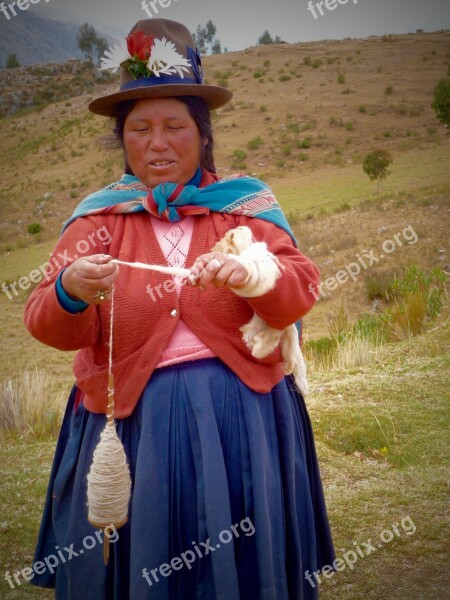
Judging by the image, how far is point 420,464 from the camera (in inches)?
123

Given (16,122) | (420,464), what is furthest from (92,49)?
(420,464)

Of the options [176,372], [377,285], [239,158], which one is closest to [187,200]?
[176,372]

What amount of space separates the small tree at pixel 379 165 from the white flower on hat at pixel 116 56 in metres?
14.0

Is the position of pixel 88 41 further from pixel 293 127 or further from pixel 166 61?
pixel 166 61

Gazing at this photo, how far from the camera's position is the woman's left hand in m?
1.33

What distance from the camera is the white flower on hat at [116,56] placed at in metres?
1.71

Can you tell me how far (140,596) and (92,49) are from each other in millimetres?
43815

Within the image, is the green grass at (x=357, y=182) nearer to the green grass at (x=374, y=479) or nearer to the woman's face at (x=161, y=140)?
the green grass at (x=374, y=479)

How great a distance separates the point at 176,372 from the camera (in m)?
1.61

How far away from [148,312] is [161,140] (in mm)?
510

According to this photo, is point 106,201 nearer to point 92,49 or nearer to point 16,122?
point 16,122

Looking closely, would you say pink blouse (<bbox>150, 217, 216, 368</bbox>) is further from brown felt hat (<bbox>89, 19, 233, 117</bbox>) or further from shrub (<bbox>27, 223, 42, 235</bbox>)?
shrub (<bbox>27, 223, 42, 235</bbox>)

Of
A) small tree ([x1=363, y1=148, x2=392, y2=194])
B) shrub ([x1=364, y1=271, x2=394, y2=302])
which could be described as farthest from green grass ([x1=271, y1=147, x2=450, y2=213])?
shrub ([x1=364, y1=271, x2=394, y2=302])

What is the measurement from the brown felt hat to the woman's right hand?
0.58 metres
